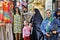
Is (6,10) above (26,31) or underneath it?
above

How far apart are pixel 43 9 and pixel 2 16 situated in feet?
2.14

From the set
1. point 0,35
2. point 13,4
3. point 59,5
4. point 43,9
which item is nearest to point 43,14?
point 43,9

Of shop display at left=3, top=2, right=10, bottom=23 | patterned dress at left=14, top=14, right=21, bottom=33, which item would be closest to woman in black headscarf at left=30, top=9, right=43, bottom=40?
patterned dress at left=14, top=14, right=21, bottom=33

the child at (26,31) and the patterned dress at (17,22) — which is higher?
the patterned dress at (17,22)

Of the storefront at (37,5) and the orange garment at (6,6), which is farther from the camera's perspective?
the orange garment at (6,6)

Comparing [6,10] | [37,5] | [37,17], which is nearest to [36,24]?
[37,17]

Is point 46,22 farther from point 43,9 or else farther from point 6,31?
point 6,31

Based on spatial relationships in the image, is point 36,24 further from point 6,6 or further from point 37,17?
point 6,6

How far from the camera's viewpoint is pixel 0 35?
3.25 metres

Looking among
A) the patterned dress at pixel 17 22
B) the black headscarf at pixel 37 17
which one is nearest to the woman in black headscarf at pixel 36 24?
the black headscarf at pixel 37 17

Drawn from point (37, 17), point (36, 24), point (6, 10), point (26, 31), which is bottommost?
point (26, 31)

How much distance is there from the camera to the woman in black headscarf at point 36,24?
310 centimetres

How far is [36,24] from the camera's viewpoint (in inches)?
124

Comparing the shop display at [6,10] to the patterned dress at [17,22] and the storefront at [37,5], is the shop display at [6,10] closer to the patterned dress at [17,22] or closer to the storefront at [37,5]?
the patterned dress at [17,22]
